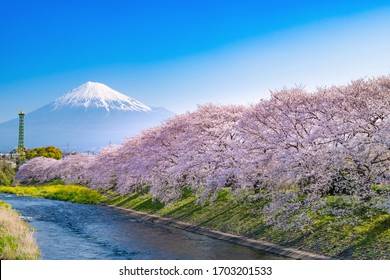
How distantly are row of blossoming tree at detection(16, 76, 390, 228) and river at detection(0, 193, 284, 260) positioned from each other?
3.33 meters

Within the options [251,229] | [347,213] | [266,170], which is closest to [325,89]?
[266,170]

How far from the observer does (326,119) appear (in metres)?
21.1

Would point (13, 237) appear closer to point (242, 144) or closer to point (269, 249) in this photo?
point (269, 249)

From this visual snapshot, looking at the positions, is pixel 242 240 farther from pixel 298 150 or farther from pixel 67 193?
pixel 67 193

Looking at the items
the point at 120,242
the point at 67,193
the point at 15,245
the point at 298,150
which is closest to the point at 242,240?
the point at 298,150

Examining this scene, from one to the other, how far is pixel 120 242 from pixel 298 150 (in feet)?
33.1

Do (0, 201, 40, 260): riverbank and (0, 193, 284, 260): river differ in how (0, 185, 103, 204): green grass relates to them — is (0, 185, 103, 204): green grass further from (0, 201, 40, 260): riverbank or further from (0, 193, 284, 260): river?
(0, 201, 40, 260): riverbank

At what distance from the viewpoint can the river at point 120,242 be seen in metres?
19.2

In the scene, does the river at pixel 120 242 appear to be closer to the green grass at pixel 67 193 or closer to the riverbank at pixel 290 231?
the riverbank at pixel 290 231

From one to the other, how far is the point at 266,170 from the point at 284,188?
1330 millimetres

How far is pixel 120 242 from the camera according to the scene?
2259cm

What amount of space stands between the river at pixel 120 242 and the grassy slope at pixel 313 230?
56.5 inches

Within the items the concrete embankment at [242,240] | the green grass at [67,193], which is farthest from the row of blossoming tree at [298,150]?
the green grass at [67,193]

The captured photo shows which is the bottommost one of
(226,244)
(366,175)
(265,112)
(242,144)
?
(226,244)
